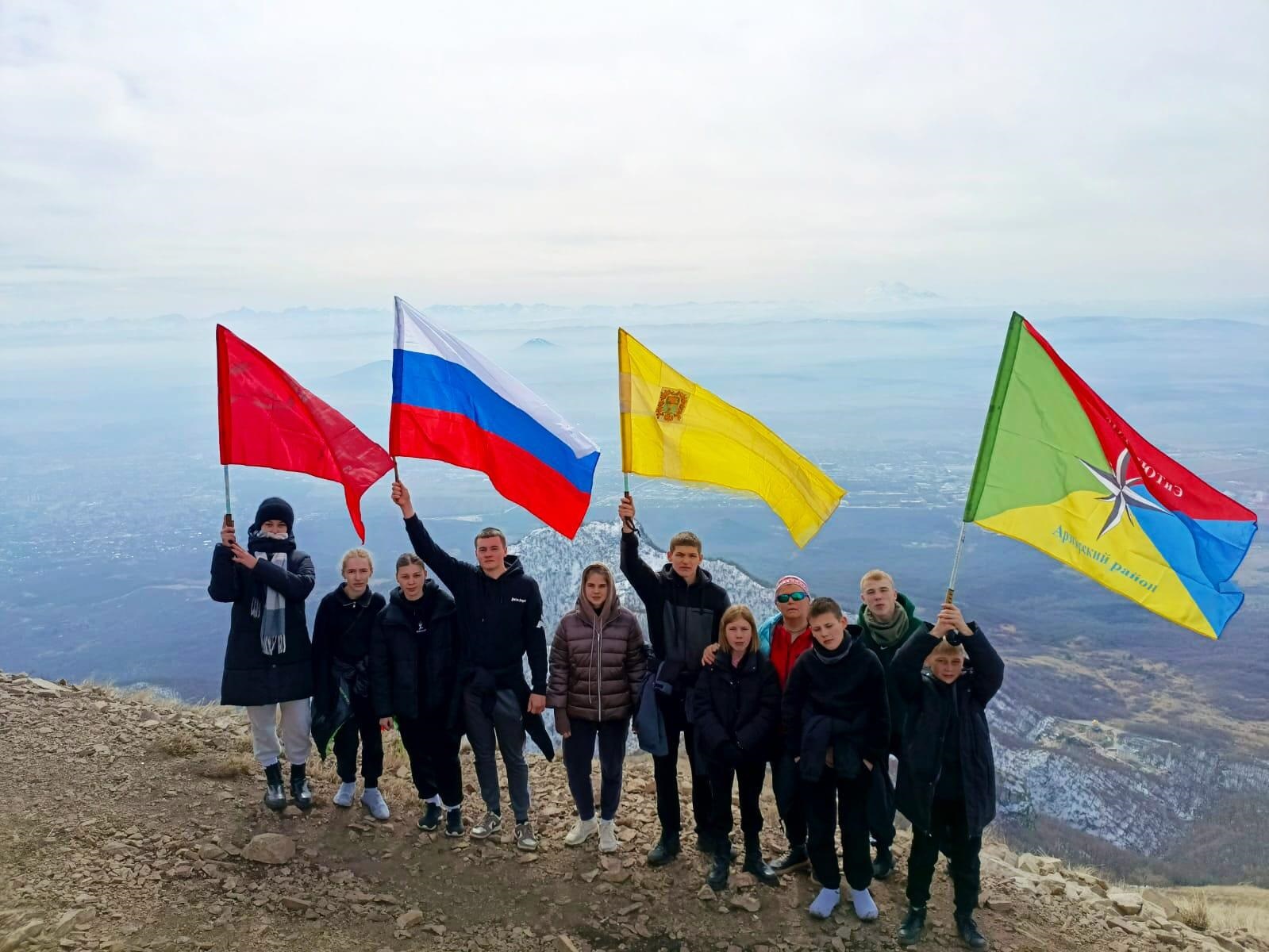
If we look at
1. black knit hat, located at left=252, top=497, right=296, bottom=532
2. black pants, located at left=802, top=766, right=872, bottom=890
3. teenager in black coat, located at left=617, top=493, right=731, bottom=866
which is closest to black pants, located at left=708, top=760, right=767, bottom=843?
teenager in black coat, located at left=617, top=493, right=731, bottom=866

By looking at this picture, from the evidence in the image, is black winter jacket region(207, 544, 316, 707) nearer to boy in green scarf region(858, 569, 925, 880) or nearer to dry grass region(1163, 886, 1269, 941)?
boy in green scarf region(858, 569, 925, 880)

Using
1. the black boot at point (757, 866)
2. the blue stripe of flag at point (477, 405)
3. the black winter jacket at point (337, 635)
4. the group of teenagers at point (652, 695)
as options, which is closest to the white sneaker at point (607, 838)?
the group of teenagers at point (652, 695)

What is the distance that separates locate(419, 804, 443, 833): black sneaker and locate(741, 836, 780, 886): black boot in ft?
8.80

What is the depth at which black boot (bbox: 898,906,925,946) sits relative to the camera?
606 centimetres

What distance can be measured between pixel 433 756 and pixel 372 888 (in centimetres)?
108

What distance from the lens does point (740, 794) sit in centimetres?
666

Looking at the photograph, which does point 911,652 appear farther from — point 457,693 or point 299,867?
point 299,867

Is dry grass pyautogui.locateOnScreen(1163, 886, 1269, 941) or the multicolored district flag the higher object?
the multicolored district flag

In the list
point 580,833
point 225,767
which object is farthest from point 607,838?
point 225,767

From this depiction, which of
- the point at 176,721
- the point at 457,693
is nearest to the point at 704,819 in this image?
the point at 457,693

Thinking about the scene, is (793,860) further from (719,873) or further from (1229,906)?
(1229,906)

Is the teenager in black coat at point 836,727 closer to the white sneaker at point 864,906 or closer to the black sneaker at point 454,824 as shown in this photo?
the white sneaker at point 864,906

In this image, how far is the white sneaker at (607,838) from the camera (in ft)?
23.5

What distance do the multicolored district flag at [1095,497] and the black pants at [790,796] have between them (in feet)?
7.45
